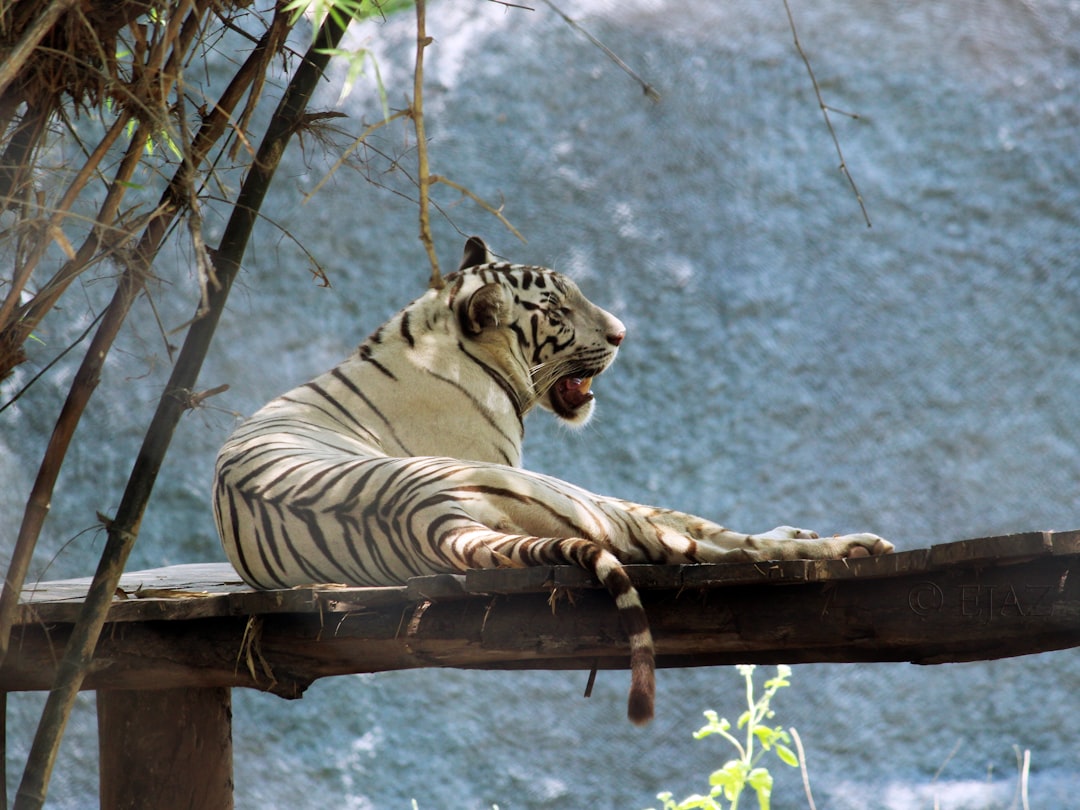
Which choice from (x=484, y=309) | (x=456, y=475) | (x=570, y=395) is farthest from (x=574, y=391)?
(x=456, y=475)

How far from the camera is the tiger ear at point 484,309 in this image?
2562 mm

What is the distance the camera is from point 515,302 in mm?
2689

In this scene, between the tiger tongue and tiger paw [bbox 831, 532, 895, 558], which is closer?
tiger paw [bbox 831, 532, 895, 558]

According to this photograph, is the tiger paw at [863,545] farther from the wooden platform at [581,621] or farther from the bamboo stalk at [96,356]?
the bamboo stalk at [96,356]

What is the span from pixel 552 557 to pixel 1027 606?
0.57 metres

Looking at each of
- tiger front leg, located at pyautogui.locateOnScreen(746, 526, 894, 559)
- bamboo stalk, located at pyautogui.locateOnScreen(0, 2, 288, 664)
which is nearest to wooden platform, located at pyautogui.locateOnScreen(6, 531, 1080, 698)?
tiger front leg, located at pyautogui.locateOnScreen(746, 526, 894, 559)

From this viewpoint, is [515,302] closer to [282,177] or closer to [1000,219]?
[282,177]

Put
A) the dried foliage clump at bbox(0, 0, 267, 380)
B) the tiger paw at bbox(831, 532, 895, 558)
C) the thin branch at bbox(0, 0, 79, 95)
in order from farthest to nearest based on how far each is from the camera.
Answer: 1. the tiger paw at bbox(831, 532, 895, 558)
2. the dried foliage clump at bbox(0, 0, 267, 380)
3. the thin branch at bbox(0, 0, 79, 95)

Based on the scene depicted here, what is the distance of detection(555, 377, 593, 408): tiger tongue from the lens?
2.84 metres

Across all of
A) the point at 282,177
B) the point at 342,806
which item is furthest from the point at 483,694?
the point at 282,177

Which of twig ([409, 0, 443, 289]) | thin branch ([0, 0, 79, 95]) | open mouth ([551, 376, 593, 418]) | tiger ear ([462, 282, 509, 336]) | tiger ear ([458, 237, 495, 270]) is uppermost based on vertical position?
tiger ear ([458, 237, 495, 270])

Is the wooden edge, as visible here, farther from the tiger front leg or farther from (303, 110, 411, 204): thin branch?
(303, 110, 411, 204): thin branch

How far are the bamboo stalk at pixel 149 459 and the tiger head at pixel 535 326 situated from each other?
0.89 metres

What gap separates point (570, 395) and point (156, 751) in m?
1.17
